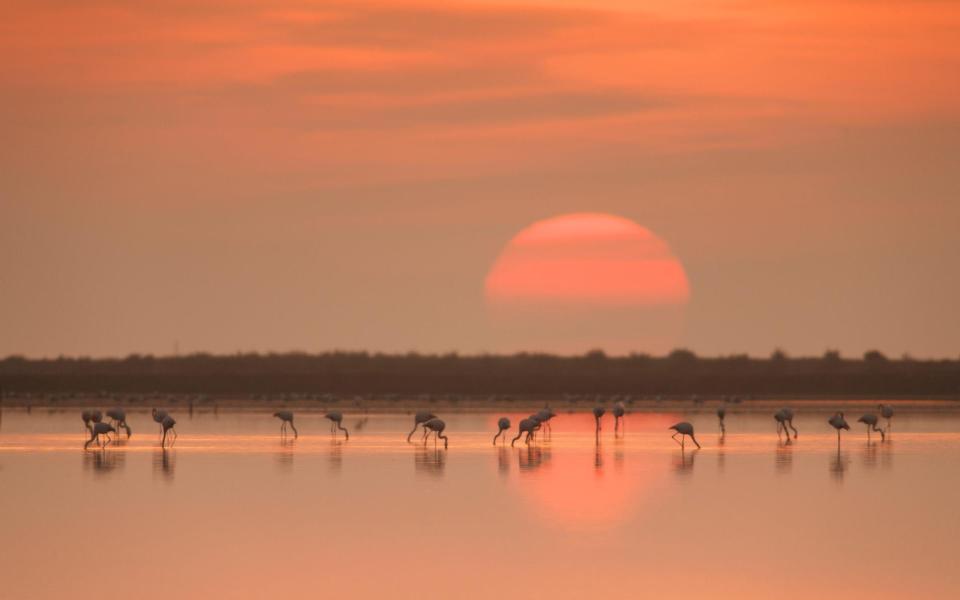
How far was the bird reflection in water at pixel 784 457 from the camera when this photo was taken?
29495mm

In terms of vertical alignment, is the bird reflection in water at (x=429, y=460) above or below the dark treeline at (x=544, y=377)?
below

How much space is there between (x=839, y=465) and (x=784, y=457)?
6.79ft

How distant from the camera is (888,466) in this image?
30219mm

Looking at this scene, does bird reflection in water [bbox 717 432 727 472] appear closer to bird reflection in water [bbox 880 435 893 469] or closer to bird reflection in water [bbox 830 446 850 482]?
bird reflection in water [bbox 830 446 850 482]

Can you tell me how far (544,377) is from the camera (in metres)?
98.7

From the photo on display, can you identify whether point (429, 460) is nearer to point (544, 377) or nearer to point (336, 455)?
point (336, 455)

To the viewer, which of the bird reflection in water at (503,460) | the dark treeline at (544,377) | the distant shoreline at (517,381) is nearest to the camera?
the bird reflection in water at (503,460)

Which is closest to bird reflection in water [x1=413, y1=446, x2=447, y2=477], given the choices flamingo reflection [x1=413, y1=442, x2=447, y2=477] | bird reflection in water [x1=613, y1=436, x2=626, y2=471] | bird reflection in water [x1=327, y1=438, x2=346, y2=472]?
flamingo reflection [x1=413, y1=442, x2=447, y2=477]

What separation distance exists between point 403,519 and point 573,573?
192 inches

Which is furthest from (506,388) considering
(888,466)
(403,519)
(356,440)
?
(403,519)

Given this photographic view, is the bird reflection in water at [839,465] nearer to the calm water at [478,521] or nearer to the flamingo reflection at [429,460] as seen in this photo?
the calm water at [478,521]

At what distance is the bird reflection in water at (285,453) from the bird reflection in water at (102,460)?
2.87 metres

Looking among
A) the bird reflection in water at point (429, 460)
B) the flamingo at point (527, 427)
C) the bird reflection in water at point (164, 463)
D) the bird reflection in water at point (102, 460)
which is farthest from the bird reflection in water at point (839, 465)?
the bird reflection in water at point (102, 460)

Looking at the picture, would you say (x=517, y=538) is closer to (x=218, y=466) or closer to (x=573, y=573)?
(x=573, y=573)
